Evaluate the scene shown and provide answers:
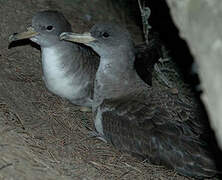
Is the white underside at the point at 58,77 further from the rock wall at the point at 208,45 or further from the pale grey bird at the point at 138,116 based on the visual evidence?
the rock wall at the point at 208,45

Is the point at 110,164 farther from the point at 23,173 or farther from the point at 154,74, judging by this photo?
the point at 154,74

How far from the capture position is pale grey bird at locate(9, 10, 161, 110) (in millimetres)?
6547

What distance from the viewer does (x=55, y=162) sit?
5.40 m

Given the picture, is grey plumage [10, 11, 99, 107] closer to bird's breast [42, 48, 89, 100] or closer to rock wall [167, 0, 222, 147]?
bird's breast [42, 48, 89, 100]

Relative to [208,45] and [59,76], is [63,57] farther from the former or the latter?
[208,45]

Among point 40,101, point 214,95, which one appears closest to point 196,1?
point 214,95

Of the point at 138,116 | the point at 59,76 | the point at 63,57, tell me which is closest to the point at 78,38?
the point at 63,57

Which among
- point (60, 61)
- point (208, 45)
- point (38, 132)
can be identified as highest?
point (208, 45)

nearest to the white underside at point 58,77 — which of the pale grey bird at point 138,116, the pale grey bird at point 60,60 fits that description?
the pale grey bird at point 60,60

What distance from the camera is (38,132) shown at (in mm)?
5984

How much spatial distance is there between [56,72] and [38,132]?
3.03 feet

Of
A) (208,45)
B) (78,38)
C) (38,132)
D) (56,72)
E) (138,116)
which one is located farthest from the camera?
(56,72)

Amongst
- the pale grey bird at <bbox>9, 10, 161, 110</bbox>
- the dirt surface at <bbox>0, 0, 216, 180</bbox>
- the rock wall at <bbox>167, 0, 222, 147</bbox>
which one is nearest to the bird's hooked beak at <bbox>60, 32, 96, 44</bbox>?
the pale grey bird at <bbox>9, 10, 161, 110</bbox>

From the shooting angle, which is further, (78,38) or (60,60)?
(60,60)
